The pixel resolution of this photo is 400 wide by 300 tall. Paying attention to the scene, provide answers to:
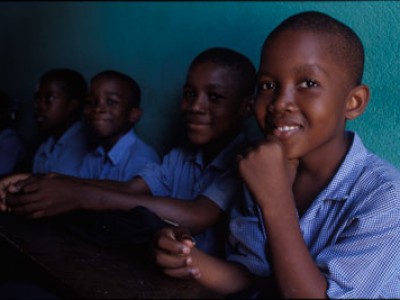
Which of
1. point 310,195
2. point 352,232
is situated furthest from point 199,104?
point 352,232

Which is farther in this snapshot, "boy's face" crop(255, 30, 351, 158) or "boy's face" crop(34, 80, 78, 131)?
"boy's face" crop(34, 80, 78, 131)

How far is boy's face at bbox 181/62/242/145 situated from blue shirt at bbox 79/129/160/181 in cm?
48

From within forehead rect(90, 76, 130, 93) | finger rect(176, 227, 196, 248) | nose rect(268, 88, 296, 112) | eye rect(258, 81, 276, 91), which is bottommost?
finger rect(176, 227, 196, 248)

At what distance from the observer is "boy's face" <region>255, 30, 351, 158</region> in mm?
1127

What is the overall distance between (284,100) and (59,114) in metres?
2.06

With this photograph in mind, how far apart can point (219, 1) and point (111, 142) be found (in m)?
0.87

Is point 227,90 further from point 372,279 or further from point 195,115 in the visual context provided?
point 372,279

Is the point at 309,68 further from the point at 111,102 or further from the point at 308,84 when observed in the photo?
the point at 111,102

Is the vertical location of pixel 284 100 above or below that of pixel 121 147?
above

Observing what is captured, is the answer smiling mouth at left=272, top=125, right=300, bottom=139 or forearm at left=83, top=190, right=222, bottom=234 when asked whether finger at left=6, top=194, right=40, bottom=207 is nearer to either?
forearm at left=83, top=190, right=222, bottom=234

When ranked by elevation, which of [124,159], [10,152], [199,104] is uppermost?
[199,104]

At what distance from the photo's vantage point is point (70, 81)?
289 centimetres

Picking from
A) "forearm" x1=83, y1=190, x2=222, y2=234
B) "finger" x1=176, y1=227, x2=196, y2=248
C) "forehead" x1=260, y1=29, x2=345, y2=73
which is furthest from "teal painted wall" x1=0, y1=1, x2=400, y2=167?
"finger" x1=176, y1=227, x2=196, y2=248

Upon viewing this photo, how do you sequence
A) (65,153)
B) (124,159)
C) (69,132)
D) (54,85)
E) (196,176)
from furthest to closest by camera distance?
(54,85), (69,132), (65,153), (124,159), (196,176)
